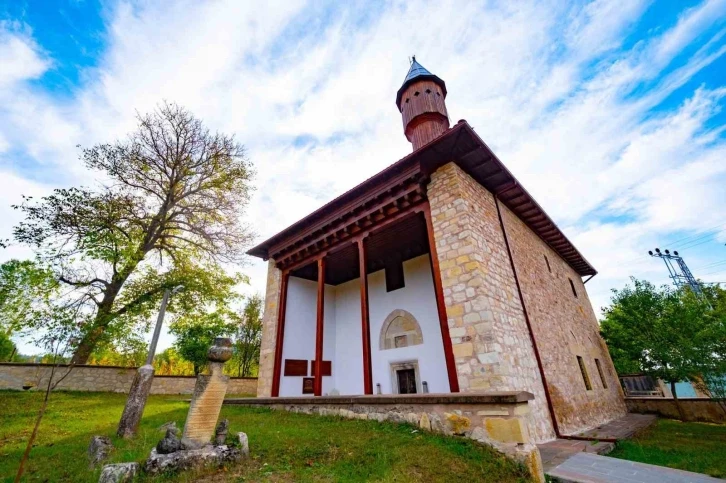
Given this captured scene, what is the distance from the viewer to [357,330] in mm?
11195

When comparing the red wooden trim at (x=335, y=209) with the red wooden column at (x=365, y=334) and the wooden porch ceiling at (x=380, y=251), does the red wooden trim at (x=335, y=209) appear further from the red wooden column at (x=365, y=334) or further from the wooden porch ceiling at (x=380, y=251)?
the red wooden column at (x=365, y=334)

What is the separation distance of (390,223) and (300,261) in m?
3.79

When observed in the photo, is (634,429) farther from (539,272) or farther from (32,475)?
(32,475)

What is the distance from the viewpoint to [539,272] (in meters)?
9.12

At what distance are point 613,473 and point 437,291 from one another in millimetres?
3490

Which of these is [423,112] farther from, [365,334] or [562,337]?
[562,337]

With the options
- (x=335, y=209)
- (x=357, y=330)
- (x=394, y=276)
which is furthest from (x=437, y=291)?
(x=357, y=330)

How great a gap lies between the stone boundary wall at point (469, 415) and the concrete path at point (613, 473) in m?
0.39

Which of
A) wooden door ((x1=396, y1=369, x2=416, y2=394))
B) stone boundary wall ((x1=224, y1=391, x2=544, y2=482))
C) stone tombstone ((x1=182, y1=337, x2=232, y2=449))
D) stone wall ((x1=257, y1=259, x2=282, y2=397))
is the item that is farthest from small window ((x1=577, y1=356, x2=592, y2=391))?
stone tombstone ((x1=182, y1=337, x2=232, y2=449))

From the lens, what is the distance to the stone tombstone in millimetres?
3529

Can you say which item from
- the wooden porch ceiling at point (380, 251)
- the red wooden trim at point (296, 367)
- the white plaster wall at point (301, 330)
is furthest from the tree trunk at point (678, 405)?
the red wooden trim at point (296, 367)

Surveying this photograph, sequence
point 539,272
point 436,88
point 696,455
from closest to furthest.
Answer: point 696,455
point 539,272
point 436,88

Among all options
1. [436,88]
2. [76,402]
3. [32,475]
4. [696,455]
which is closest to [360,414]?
[32,475]

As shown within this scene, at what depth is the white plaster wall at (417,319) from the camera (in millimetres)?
8891
